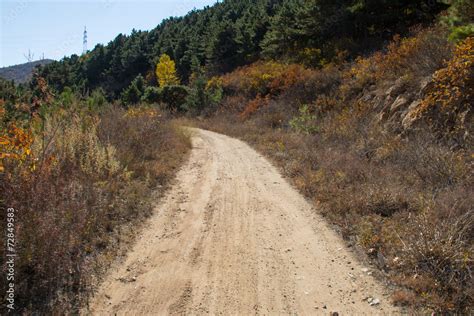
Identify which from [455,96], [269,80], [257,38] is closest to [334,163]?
[455,96]

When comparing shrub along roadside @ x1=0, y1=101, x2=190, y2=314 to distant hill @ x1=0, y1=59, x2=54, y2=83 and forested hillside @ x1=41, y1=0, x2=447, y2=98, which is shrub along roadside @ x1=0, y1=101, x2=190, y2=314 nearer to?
distant hill @ x1=0, y1=59, x2=54, y2=83

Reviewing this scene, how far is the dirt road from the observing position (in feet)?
13.7

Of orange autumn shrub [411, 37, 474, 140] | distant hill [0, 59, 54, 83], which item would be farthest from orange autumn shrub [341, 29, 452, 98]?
distant hill [0, 59, 54, 83]

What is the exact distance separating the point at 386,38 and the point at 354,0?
2.74 meters

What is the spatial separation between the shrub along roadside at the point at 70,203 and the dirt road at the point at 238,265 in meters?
0.38

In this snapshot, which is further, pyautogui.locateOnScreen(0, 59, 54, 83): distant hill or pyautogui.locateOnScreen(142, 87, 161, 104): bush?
pyautogui.locateOnScreen(142, 87, 161, 104): bush

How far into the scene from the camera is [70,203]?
5.16m

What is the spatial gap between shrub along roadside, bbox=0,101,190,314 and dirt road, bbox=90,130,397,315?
15.1 inches

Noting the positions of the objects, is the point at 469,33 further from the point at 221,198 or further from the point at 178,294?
the point at 178,294

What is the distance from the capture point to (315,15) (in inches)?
859

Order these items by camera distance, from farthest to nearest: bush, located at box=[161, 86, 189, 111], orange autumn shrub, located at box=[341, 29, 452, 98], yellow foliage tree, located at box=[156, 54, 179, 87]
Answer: yellow foliage tree, located at box=[156, 54, 179, 87]
bush, located at box=[161, 86, 189, 111]
orange autumn shrub, located at box=[341, 29, 452, 98]

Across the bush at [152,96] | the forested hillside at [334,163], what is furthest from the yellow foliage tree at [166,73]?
the forested hillside at [334,163]

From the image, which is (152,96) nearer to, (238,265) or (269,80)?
(269,80)

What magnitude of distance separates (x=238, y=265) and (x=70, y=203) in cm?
256
